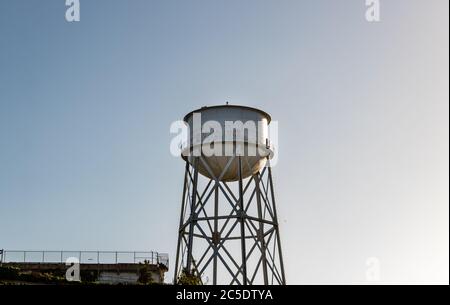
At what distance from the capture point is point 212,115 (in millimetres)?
43156

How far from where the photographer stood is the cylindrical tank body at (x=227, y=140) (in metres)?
42.4

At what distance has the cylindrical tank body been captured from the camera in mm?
42375

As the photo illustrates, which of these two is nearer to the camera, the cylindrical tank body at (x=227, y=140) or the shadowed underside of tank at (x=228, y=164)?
the cylindrical tank body at (x=227, y=140)

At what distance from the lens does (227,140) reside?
42188 millimetres

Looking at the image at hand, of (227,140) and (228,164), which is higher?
(227,140)

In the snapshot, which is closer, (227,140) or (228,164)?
(227,140)
